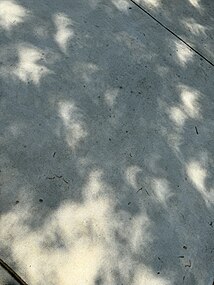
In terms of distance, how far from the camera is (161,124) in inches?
132

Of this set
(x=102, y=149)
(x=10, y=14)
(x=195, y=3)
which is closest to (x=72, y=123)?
(x=102, y=149)

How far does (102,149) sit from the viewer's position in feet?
9.85

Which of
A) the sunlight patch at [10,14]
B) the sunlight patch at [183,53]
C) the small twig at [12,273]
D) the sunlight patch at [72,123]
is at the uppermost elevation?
the sunlight patch at [183,53]

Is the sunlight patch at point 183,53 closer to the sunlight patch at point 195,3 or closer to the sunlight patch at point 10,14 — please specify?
the sunlight patch at point 195,3

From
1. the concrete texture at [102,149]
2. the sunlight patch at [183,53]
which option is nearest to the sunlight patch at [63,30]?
the concrete texture at [102,149]

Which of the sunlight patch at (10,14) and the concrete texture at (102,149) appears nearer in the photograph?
the concrete texture at (102,149)

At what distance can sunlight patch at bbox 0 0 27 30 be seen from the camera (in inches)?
131

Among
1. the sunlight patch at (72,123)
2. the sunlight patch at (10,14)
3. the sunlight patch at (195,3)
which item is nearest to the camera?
the sunlight patch at (72,123)

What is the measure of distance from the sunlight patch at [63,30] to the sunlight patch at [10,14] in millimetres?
318

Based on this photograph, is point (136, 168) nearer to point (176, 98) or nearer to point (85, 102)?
point (85, 102)

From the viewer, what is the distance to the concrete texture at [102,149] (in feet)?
8.24

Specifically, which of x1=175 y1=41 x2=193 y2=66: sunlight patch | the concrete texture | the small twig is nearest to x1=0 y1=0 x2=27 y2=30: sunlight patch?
the concrete texture

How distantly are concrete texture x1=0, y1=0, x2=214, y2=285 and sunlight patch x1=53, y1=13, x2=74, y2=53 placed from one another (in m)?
0.01

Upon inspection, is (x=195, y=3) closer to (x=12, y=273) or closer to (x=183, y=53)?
(x=183, y=53)
